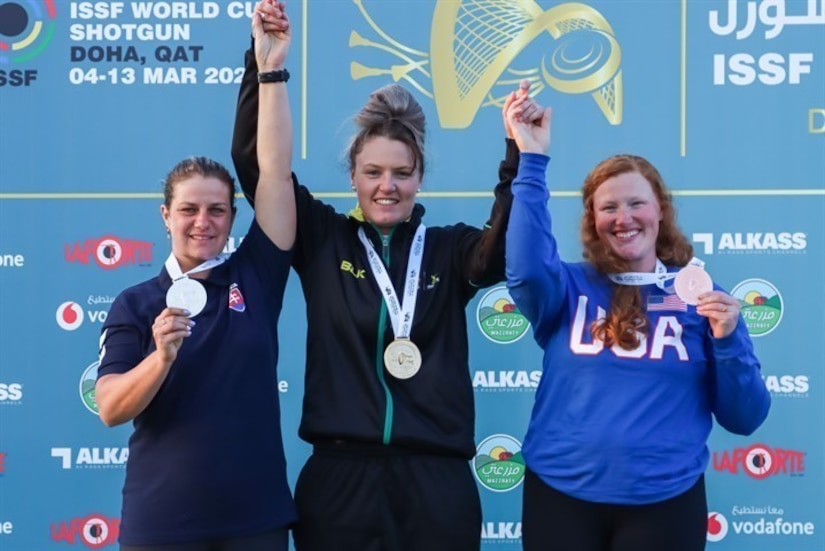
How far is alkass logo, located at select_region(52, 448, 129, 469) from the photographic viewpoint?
11.1 ft

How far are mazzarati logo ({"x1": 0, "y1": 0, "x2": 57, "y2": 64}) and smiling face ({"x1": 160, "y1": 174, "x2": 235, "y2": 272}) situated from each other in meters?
1.59

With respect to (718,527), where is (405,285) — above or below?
above

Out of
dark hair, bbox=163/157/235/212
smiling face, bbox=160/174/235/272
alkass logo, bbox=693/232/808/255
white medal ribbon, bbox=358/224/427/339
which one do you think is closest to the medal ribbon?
smiling face, bbox=160/174/235/272

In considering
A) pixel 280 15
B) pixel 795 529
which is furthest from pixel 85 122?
Answer: pixel 795 529

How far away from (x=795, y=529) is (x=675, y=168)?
4.35ft

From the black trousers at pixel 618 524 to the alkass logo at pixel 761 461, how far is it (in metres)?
1.32

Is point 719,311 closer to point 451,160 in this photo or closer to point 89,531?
point 451,160

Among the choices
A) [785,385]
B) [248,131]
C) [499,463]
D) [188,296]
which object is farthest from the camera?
[499,463]

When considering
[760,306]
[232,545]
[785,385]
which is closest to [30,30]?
[232,545]

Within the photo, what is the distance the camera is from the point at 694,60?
10.8ft

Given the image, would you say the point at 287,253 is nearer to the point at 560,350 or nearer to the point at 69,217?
the point at 560,350

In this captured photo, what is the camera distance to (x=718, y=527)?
3.36 meters

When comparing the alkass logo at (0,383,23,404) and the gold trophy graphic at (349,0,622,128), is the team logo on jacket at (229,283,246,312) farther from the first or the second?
the alkass logo at (0,383,23,404)

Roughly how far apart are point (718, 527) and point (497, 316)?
1077 millimetres
